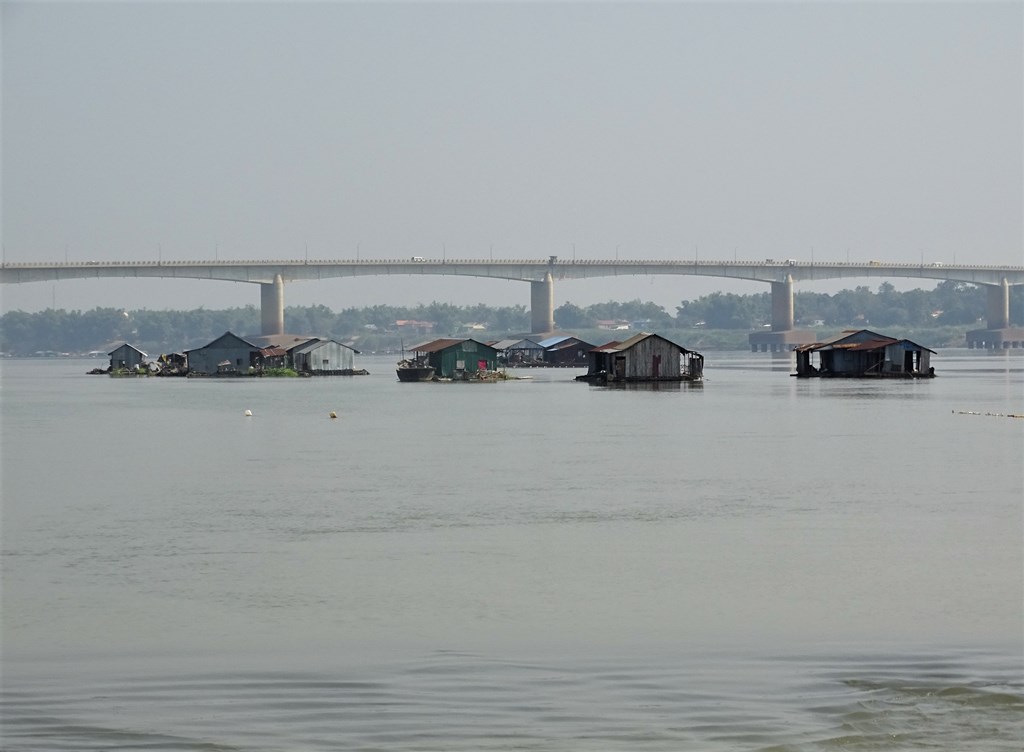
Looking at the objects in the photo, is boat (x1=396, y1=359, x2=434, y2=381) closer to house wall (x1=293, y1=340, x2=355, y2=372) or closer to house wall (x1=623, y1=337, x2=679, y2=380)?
house wall (x1=293, y1=340, x2=355, y2=372)

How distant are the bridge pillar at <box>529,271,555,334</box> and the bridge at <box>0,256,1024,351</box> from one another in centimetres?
11

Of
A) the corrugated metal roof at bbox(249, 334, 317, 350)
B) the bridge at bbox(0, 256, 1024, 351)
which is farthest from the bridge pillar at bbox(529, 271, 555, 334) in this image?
the corrugated metal roof at bbox(249, 334, 317, 350)

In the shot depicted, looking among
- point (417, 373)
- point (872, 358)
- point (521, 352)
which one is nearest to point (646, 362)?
point (872, 358)

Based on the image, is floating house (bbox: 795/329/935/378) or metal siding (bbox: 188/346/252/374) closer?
Result: floating house (bbox: 795/329/935/378)

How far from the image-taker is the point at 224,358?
10469 centimetres

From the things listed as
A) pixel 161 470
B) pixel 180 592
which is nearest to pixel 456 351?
pixel 161 470

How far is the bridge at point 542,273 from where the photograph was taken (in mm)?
150625

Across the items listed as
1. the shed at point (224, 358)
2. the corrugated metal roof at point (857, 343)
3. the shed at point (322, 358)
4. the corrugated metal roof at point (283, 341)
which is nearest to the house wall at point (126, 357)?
the corrugated metal roof at point (283, 341)

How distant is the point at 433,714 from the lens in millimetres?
11141

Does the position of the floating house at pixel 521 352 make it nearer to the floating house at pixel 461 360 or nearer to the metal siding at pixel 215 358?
the metal siding at pixel 215 358

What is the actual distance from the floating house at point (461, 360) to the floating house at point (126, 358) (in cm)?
3215

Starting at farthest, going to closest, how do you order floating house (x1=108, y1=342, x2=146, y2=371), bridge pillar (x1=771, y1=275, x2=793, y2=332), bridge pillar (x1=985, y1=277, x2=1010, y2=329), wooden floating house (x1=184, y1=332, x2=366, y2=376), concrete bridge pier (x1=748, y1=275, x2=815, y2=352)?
bridge pillar (x1=985, y1=277, x2=1010, y2=329), concrete bridge pier (x1=748, y1=275, x2=815, y2=352), bridge pillar (x1=771, y1=275, x2=793, y2=332), floating house (x1=108, y1=342, x2=146, y2=371), wooden floating house (x1=184, y1=332, x2=366, y2=376)

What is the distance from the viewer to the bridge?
494 ft

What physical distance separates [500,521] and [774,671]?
37.3 ft
